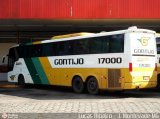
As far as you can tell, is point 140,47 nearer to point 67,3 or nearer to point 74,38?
point 74,38

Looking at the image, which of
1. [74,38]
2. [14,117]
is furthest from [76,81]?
[14,117]

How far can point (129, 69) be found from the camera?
17.7 meters

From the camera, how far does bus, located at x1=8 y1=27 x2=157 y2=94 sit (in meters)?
17.9

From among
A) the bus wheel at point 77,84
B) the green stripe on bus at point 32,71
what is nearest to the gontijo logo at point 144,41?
the bus wheel at point 77,84

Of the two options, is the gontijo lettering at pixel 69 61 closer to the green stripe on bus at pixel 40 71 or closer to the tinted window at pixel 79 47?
the tinted window at pixel 79 47

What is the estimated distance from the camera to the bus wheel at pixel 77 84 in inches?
813

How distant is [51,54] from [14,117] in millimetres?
11622

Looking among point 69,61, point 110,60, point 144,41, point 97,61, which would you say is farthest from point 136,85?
point 69,61

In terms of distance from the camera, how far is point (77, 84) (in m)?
21.1

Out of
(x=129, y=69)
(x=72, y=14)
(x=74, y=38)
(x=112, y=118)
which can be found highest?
(x=72, y=14)

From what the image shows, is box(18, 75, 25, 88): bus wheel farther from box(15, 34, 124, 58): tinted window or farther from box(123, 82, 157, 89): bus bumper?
box(123, 82, 157, 89): bus bumper

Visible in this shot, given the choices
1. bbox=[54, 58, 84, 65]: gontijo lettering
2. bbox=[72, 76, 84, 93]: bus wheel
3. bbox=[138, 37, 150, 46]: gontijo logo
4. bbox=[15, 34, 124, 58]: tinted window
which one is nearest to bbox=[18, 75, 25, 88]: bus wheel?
bbox=[15, 34, 124, 58]: tinted window

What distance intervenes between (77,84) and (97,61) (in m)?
2.25

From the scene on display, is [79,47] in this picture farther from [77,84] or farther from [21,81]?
[21,81]
